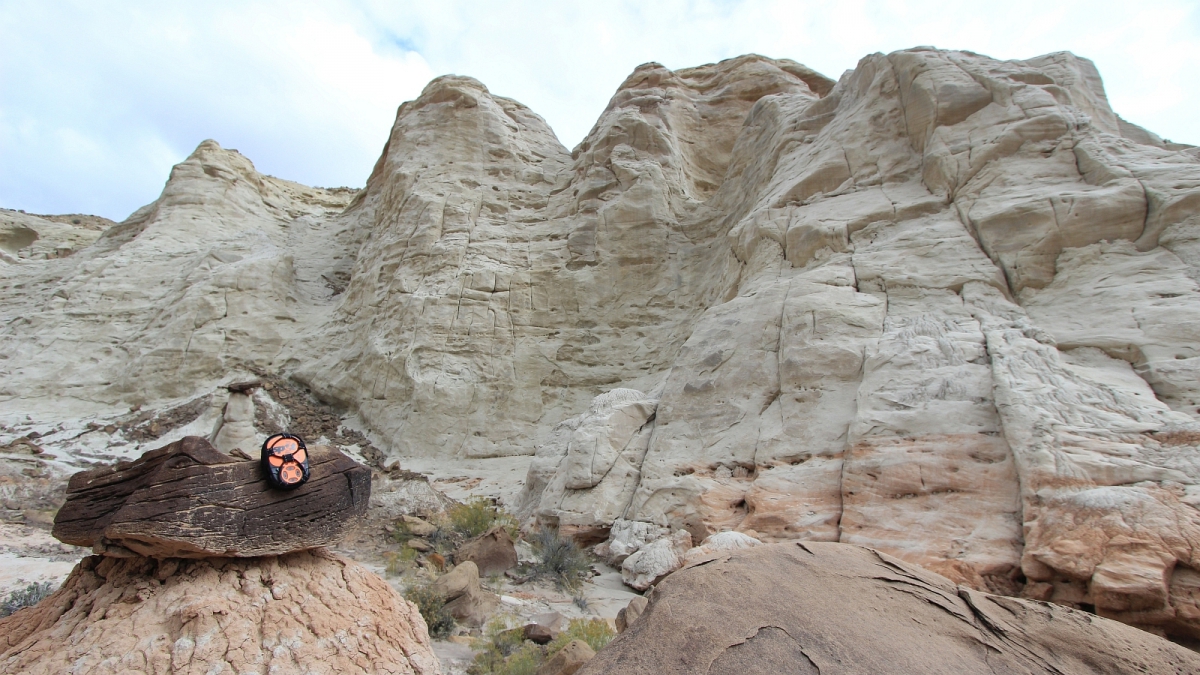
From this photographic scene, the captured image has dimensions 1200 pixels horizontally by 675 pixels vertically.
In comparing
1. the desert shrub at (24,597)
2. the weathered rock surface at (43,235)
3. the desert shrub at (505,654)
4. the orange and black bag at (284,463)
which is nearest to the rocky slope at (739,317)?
the desert shrub at (505,654)

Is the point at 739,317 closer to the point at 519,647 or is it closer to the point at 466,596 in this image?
the point at 466,596

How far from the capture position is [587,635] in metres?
3.99

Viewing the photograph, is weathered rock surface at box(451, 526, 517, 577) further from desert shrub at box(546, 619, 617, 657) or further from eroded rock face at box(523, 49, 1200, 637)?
desert shrub at box(546, 619, 617, 657)

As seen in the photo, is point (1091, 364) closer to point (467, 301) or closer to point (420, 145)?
point (467, 301)

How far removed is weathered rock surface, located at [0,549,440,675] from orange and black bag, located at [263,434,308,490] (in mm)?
476

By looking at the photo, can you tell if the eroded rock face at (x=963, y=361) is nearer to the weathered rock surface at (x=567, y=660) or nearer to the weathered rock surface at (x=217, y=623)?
the weathered rock surface at (x=567, y=660)

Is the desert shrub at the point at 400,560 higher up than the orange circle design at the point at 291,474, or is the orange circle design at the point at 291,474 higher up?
the orange circle design at the point at 291,474

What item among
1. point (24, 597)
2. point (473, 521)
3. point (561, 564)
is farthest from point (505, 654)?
point (24, 597)

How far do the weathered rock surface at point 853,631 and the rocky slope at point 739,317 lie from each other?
6.26ft

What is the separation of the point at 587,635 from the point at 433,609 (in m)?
1.18

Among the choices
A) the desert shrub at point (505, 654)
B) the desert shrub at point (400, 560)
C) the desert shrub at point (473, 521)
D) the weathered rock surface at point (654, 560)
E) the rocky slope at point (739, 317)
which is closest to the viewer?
the desert shrub at point (505, 654)

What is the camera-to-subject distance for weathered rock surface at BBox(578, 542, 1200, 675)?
6.29ft

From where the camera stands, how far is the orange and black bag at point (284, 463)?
2854 mm

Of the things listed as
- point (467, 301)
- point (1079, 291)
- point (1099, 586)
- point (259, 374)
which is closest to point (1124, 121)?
point (1079, 291)
